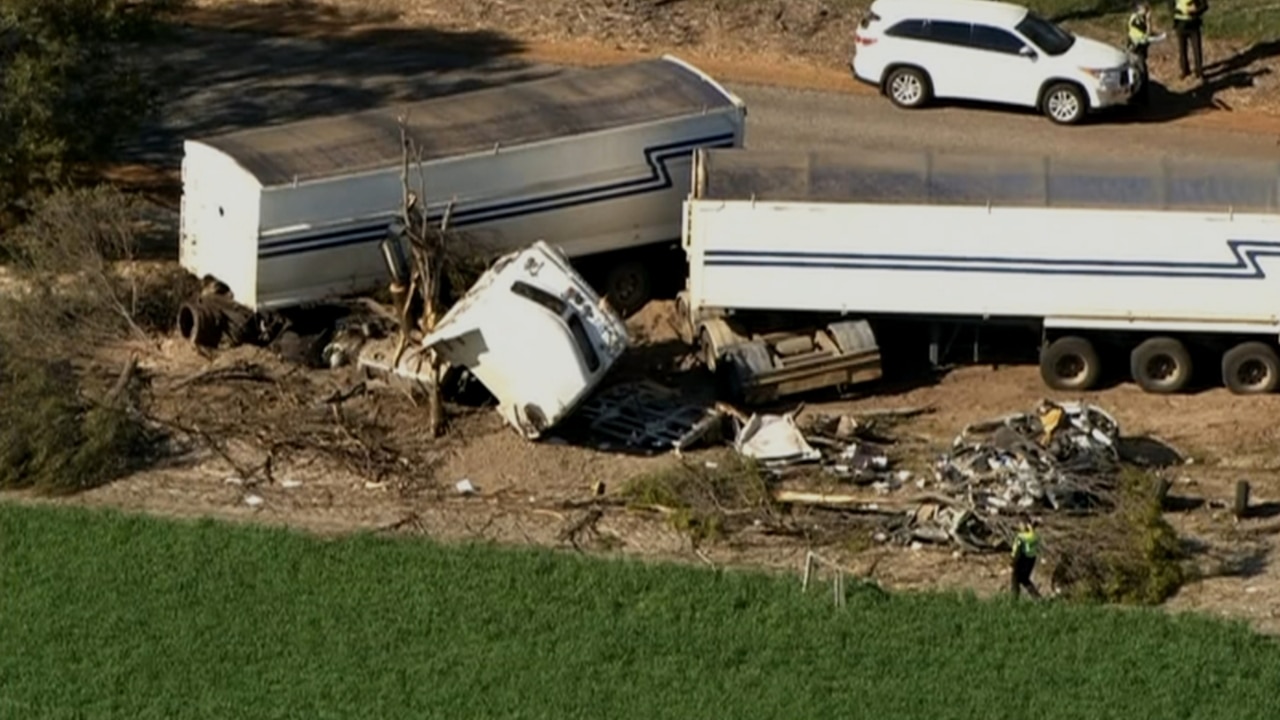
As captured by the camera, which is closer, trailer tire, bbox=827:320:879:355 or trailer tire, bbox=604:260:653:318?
trailer tire, bbox=827:320:879:355

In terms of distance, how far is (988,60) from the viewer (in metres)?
43.6

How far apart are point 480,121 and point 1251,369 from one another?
959 cm

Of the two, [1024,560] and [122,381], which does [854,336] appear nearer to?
[1024,560]

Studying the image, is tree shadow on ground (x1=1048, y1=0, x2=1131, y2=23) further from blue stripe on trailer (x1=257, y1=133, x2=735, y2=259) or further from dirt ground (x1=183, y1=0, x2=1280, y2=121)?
blue stripe on trailer (x1=257, y1=133, x2=735, y2=259)

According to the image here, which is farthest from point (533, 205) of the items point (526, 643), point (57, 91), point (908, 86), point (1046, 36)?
point (1046, 36)

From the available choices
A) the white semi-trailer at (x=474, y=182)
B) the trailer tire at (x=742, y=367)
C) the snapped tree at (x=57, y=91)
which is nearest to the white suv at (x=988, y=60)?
the white semi-trailer at (x=474, y=182)

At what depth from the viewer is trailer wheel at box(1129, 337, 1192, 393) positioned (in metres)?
36.0

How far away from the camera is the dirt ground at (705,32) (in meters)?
45.2

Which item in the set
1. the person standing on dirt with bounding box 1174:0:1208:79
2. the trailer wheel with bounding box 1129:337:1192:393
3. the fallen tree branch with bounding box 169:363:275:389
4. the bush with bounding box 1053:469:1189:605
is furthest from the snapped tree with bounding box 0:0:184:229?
the person standing on dirt with bounding box 1174:0:1208:79

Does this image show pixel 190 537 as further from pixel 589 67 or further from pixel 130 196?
pixel 589 67

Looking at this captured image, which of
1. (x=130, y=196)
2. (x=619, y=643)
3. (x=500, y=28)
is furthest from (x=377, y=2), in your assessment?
(x=619, y=643)

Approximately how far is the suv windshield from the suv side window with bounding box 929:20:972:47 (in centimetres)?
74

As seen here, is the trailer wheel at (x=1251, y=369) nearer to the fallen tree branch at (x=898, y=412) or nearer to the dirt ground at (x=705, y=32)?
the fallen tree branch at (x=898, y=412)

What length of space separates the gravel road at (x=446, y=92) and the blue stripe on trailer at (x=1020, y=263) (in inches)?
217
